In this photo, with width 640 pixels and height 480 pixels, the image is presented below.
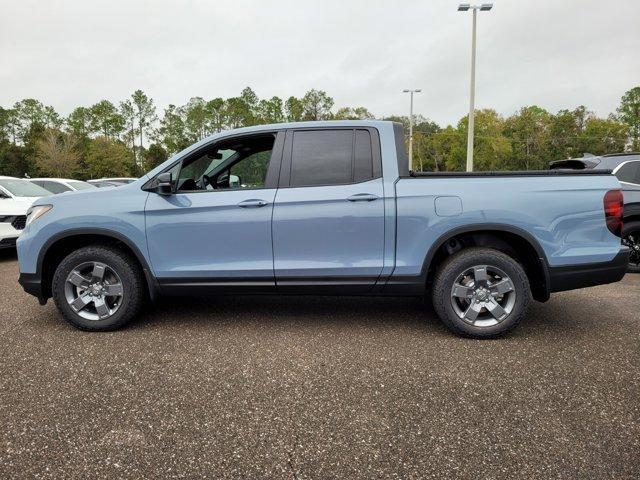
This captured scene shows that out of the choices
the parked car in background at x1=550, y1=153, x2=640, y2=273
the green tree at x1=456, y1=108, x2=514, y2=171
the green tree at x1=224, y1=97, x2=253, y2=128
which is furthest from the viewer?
the green tree at x1=224, y1=97, x2=253, y2=128

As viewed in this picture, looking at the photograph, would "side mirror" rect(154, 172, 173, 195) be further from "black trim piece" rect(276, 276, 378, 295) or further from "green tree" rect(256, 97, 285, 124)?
"green tree" rect(256, 97, 285, 124)

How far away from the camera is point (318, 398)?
2.78m

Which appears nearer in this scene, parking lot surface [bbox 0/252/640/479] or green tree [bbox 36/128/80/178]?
parking lot surface [bbox 0/252/640/479]

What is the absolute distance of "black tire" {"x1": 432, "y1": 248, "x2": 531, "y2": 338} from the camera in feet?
12.0

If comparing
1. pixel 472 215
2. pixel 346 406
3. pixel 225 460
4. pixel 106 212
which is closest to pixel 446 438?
pixel 346 406

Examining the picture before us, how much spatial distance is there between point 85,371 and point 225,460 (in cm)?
159

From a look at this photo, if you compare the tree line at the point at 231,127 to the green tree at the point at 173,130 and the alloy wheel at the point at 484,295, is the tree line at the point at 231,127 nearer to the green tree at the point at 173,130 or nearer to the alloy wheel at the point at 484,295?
the green tree at the point at 173,130

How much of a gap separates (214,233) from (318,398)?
1729mm

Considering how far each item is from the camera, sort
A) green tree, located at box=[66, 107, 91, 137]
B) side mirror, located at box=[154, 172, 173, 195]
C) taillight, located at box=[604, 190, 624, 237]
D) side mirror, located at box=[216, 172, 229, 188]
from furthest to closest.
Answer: green tree, located at box=[66, 107, 91, 137] → side mirror, located at box=[216, 172, 229, 188] → side mirror, located at box=[154, 172, 173, 195] → taillight, located at box=[604, 190, 624, 237]

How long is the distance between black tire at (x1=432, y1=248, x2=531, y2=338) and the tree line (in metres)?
52.3

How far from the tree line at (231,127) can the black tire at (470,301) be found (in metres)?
52.3

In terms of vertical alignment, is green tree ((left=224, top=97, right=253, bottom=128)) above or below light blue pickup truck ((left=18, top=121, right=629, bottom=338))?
above

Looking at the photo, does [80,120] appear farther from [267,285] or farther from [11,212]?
[267,285]

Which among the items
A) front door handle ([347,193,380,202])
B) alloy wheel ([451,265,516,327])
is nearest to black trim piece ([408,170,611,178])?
front door handle ([347,193,380,202])
